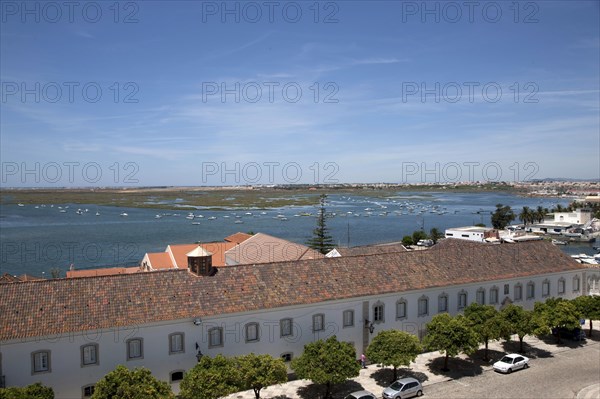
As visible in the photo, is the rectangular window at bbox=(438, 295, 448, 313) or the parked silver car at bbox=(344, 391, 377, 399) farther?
the rectangular window at bbox=(438, 295, 448, 313)

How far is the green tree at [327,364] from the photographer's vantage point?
24516 millimetres

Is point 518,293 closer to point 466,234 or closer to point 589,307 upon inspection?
point 589,307

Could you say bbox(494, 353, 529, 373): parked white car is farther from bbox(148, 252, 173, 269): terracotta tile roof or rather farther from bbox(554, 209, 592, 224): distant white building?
bbox(554, 209, 592, 224): distant white building

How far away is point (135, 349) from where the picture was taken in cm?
2459

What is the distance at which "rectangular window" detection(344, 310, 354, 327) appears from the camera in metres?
29.8

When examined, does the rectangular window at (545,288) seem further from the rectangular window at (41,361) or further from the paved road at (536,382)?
the rectangular window at (41,361)

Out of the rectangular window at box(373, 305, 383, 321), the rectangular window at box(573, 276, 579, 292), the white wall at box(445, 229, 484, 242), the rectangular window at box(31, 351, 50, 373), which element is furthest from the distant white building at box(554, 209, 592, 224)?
the rectangular window at box(31, 351, 50, 373)

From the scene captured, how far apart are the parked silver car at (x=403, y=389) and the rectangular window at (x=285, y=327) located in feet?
20.6

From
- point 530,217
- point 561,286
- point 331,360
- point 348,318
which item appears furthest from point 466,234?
point 331,360

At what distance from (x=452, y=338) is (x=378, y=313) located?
4.74 m

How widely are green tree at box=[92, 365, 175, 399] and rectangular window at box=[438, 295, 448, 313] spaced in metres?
19.4

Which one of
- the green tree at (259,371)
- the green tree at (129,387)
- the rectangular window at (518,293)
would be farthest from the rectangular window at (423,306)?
the green tree at (129,387)

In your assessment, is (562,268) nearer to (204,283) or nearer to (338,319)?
(338,319)

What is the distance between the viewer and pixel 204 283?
27672 mm
